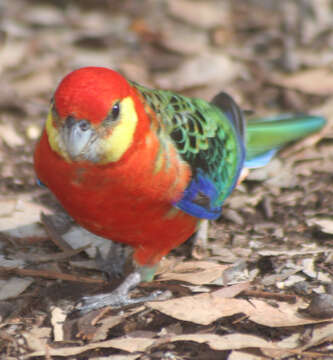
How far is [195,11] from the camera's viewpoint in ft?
26.8

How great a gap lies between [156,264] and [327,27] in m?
4.79

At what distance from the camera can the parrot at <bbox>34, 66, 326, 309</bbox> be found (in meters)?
3.50

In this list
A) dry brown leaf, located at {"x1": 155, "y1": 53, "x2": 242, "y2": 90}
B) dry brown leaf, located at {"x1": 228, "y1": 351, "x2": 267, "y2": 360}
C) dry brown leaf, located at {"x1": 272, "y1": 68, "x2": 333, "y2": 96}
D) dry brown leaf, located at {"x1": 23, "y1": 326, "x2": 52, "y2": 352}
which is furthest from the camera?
dry brown leaf, located at {"x1": 155, "y1": 53, "x2": 242, "y2": 90}

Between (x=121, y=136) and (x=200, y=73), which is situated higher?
(x=200, y=73)

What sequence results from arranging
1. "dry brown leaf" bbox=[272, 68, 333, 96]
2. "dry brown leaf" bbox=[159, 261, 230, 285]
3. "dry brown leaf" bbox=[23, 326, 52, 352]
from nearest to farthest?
"dry brown leaf" bbox=[23, 326, 52, 352]
"dry brown leaf" bbox=[159, 261, 230, 285]
"dry brown leaf" bbox=[272, 68, 333, 96]

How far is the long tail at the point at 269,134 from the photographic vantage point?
18.0ft

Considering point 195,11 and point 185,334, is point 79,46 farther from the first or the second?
point 185,334

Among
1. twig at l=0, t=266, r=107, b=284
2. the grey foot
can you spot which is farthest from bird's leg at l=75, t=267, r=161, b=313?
twig at l=0, t=266, r=107, b=284

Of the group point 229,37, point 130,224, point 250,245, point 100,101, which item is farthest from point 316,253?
point 229,37

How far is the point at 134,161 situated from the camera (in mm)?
3736

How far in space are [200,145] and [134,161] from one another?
0.77m

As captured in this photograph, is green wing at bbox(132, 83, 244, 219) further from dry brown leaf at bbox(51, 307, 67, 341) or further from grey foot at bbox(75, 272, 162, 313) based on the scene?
dry brown leaf at bbox(51, 307, 67, 341)

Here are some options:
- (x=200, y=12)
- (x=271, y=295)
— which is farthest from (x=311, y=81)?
(x=271, y=295)

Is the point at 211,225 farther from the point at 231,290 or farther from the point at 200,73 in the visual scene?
the point at 200,73
